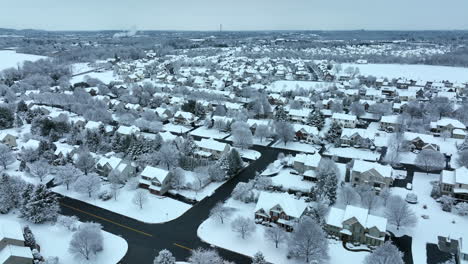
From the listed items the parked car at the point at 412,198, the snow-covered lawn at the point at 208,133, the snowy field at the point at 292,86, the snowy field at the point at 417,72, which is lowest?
the parked car at the point at 412,198

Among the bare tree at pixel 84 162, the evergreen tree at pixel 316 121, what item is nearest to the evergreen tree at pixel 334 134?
the evergreen tree at pixel 316 121

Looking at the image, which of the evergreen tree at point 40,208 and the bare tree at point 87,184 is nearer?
the evergreen tree at point 40,208

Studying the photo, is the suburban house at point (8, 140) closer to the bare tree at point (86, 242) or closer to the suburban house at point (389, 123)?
the bare tree at point (86, 242)

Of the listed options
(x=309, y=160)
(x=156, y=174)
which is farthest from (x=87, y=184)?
(x=309, y=160)

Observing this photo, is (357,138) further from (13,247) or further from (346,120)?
(13,247)

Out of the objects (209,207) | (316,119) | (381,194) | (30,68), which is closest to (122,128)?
(209,207)

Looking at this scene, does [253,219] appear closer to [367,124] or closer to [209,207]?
[209,207]
